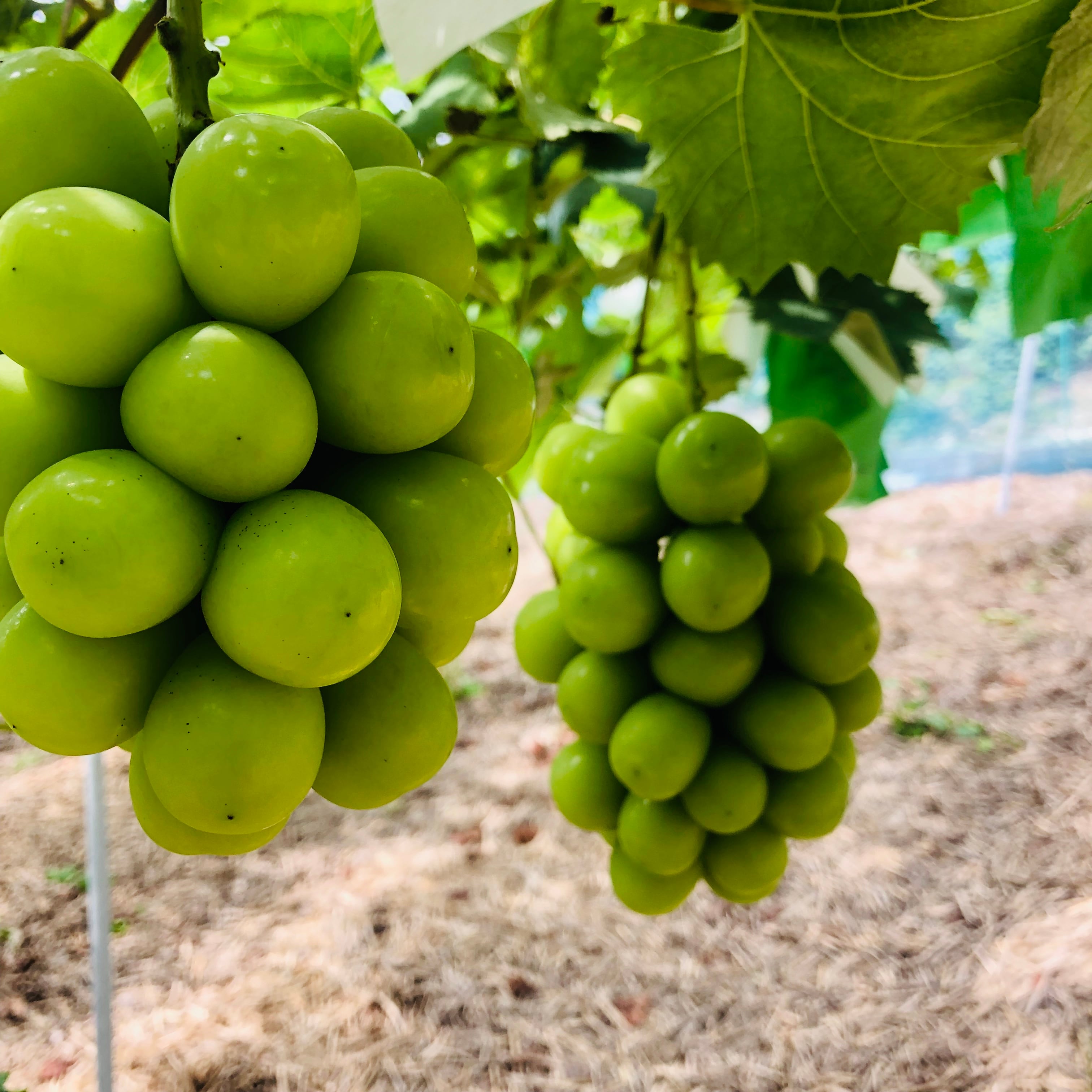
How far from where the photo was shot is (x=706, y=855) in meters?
0.65

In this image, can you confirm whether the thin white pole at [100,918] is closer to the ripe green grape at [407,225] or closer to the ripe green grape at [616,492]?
the ripe green grape at [616,492]

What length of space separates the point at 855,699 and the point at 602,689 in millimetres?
183

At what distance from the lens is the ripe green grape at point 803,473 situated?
1.97ft

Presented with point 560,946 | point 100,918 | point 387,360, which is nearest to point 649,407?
point 387,360

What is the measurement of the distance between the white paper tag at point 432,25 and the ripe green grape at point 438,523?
14 centimetres

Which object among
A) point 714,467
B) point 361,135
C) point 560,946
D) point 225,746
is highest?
point 361,135

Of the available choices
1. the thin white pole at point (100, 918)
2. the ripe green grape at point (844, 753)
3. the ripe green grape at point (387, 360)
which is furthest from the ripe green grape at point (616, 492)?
the thin white pole at point (100, 918)

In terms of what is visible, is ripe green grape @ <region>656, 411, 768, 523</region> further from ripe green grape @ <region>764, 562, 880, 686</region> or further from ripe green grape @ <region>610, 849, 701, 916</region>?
ripe green grape @ <region>610, 849, 701, 916</region>

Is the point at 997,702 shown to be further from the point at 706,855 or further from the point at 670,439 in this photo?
the point at 670,439

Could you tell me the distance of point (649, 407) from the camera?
2.18 ft

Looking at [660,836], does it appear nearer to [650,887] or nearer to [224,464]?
[650,887]

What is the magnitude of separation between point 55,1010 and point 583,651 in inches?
30.1

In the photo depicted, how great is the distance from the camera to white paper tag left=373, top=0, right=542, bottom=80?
324mm

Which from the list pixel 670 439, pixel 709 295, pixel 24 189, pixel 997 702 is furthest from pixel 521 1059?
pixel 997 702
